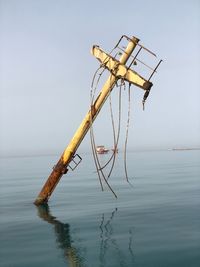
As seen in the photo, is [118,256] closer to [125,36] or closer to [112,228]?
[112,228]

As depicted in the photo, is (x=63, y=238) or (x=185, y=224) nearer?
(x=63, y=238)

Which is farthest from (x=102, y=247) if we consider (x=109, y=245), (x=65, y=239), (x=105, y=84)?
A: (x=105, y=84)

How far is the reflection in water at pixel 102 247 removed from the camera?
943cm

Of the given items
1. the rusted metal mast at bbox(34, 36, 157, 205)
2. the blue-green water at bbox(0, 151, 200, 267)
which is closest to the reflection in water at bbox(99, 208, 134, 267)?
the blue-green water at bbox(0, 151, 200, 267)

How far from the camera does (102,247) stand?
35.1ft

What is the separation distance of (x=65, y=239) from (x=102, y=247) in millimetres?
1812

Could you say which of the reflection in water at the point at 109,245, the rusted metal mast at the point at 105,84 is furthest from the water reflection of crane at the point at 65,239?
the rusted metal mast at the point at 105,84

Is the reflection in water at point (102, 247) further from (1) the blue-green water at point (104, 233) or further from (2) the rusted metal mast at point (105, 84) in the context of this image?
(2) the rusted metal mast at point (105, 84)

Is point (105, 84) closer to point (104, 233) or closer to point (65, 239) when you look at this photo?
point (104, 233)

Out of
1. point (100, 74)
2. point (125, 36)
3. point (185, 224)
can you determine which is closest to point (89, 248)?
point (185, 224)

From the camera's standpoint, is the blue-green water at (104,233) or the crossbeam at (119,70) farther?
the crossbeam at (119,70)

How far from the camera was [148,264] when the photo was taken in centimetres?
900

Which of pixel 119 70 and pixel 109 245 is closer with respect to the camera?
pixel 109 245

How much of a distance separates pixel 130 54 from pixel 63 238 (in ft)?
32.3
